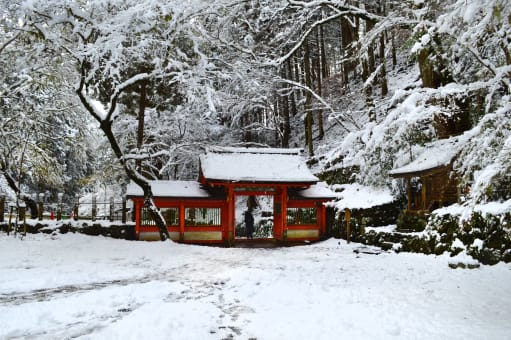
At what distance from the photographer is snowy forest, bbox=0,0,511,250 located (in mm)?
5793

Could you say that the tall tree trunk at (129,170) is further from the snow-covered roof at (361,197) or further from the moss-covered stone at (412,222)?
the moss-covered stone at (412,222)

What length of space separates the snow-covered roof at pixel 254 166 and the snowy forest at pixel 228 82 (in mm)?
2131

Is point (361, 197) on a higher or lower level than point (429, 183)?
lower

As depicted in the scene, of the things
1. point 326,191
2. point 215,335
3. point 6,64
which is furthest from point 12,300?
point 326,191

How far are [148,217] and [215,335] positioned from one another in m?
12.0

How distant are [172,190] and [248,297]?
10.2m

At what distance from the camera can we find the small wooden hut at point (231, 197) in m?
16.8

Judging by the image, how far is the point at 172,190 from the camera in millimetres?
16828

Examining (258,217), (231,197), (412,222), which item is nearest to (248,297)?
(412,222)

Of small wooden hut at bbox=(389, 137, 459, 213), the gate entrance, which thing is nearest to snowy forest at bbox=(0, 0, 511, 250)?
small wooden hut at bbox=(389, 137, 459, 213)

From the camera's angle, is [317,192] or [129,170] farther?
[317,192]

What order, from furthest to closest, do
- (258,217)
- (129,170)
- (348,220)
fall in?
(258,217), (348,220), (129,170)

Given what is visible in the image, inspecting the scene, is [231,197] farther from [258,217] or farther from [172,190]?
[258,217]

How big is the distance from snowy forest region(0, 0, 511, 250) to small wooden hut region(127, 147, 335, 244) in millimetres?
1965
